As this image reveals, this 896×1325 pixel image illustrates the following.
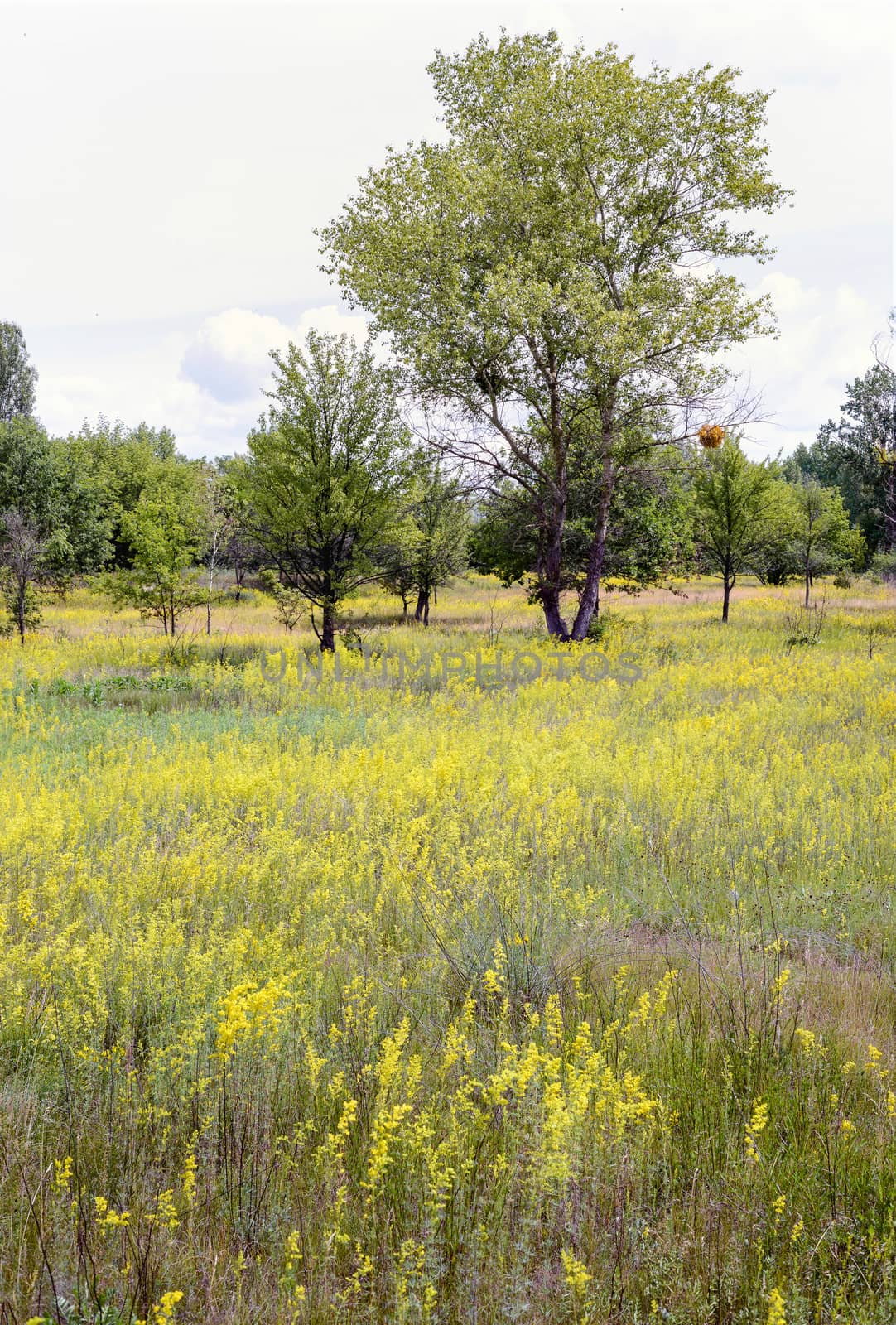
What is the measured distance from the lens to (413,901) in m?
4.47

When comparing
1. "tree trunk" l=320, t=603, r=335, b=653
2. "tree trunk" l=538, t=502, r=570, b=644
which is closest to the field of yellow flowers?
"tree trunk" l=320, t=603, r=335, b=653

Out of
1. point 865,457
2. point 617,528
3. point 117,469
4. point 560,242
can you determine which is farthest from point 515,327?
point 117,469

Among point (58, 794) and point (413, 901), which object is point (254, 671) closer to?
point (58, 794)

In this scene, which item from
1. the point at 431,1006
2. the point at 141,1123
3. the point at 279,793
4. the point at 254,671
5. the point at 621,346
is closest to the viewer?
the point at 141,1123

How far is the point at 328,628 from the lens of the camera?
1666 centimetres


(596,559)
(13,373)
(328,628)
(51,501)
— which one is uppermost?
(13,373)

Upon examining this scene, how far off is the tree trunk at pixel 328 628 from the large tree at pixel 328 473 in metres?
0.04

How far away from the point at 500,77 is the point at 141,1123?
20049 millimetres

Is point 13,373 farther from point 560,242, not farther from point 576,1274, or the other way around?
point 576,1274

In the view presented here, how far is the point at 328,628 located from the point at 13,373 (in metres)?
58.6

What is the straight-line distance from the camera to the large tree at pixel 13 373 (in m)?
59.9

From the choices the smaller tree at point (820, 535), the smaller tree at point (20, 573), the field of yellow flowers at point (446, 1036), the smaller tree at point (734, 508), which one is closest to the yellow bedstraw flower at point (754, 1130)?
the field of yellow flowers at point (446, 1036)

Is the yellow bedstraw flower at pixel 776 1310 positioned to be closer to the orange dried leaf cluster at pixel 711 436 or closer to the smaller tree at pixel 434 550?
the orange dried leaf cluster at pixel 711 436

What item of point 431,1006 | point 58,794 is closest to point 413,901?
point 431,1006
